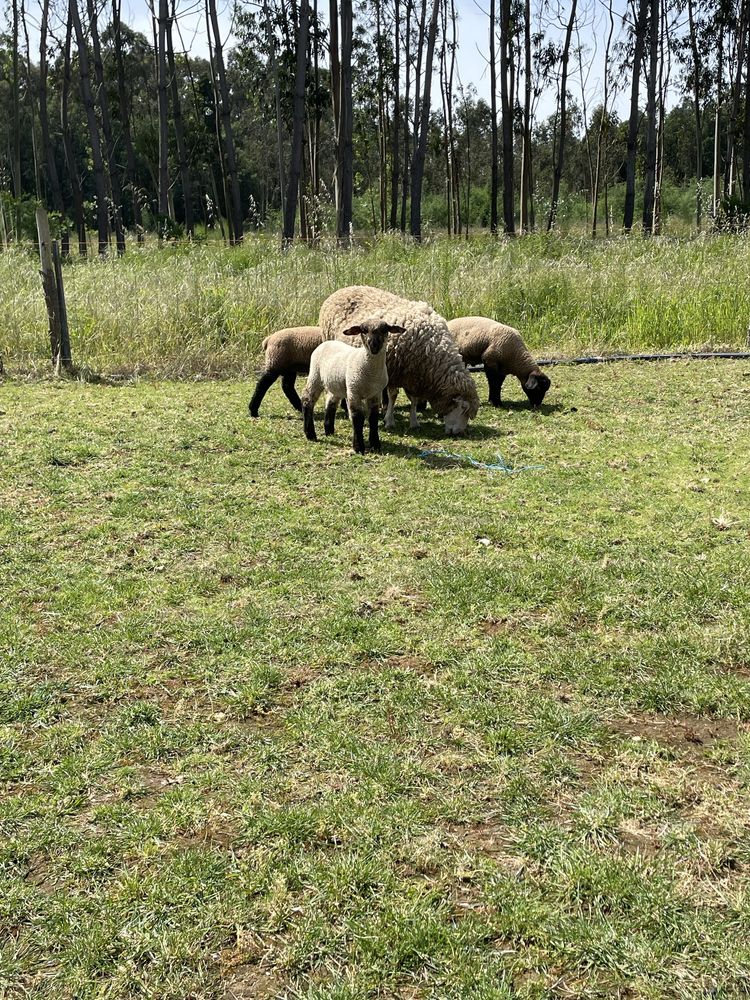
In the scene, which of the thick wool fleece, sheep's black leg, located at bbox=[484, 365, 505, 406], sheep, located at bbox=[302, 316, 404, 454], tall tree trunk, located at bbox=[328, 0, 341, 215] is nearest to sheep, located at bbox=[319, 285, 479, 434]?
the thick wool fleece

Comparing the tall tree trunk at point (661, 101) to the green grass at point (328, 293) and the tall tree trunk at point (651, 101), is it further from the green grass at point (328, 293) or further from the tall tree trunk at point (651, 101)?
the green grass at point (328, 293)

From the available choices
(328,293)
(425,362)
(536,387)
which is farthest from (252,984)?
(328,293)

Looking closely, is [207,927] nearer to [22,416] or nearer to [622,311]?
[22,416]

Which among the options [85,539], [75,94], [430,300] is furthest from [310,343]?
[75,94]

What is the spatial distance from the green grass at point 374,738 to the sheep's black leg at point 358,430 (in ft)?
3.00

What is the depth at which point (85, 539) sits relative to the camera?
534 cm

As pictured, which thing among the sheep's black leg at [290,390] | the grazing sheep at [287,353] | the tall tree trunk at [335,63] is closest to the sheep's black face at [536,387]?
the grazing sheep at [287,353]

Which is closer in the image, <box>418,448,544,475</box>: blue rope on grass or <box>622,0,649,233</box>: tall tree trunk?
<box>418,448,544,475</box>: blue rope on grass

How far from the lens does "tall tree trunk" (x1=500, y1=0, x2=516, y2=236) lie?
24578mm

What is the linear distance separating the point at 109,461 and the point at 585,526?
3.95 m

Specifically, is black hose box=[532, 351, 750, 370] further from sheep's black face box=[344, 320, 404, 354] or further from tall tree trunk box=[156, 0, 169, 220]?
tall tree trunk box=[156, 0, 169, 220]

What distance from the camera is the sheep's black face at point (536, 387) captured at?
29.7 ft

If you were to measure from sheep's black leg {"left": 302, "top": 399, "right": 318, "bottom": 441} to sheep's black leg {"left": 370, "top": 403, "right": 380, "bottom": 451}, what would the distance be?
62cm

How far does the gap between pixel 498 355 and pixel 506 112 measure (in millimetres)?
19961
